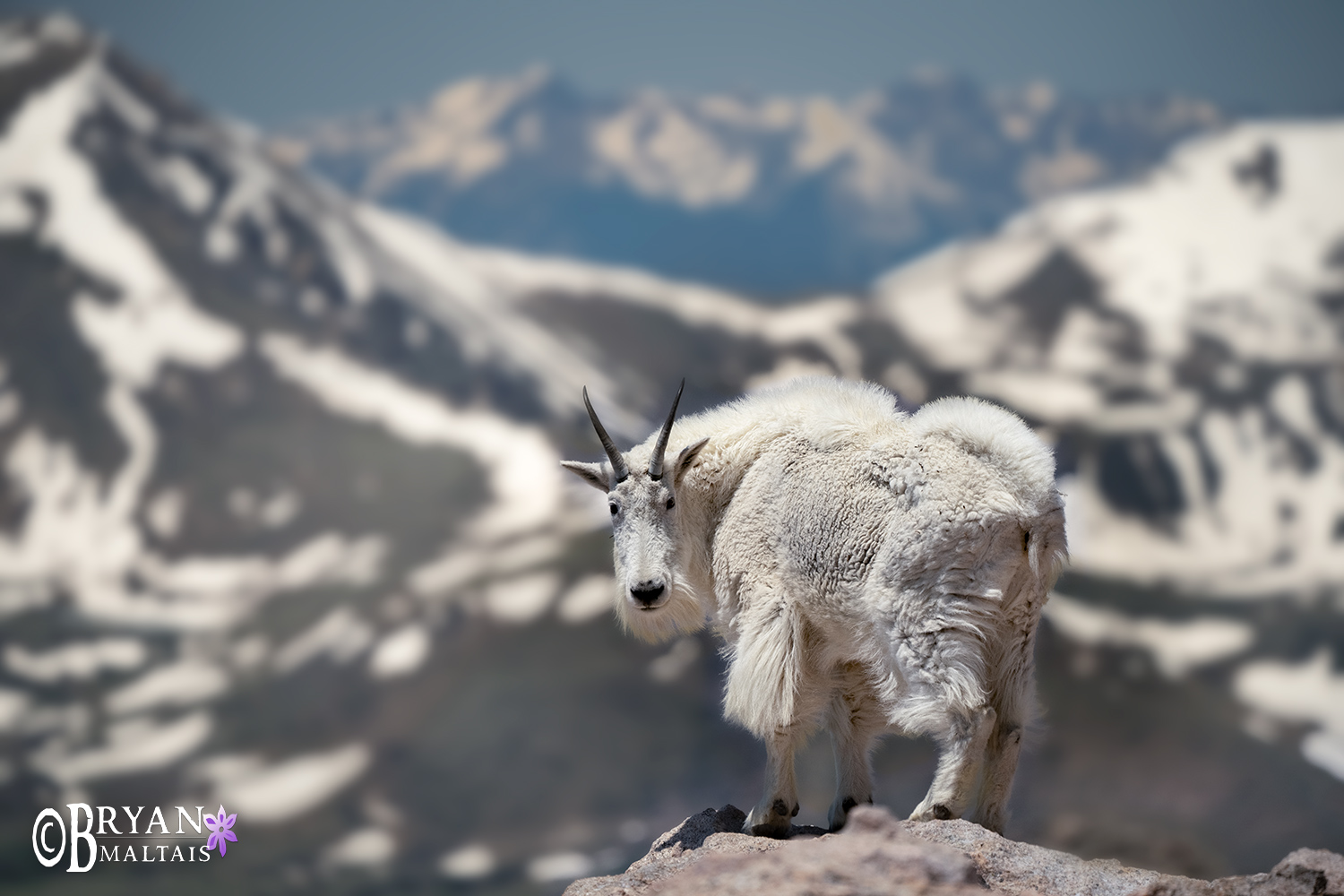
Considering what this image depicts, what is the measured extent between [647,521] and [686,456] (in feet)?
1.78

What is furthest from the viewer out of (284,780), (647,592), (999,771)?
(284,780)

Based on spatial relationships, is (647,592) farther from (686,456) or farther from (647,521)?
(686,456)

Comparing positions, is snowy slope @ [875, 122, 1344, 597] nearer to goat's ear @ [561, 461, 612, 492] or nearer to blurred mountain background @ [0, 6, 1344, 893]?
blurred mountain background @ [0, 6, 1344, 893]

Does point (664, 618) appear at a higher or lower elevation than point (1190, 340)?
lower

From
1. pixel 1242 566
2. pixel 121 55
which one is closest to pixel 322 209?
pixel 121 55

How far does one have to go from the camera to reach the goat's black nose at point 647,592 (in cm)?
743

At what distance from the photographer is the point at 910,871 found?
5004 millimetres

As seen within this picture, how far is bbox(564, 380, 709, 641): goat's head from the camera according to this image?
7.48 meters

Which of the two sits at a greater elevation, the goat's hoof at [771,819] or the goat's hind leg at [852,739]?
the goat's hind leg at [852,739]

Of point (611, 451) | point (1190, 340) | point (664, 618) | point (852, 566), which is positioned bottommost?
point (852, 566)

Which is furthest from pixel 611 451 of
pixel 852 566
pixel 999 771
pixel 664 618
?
pixel 999 771

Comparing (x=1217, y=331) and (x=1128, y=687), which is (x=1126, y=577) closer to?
(x=1128, y=687)

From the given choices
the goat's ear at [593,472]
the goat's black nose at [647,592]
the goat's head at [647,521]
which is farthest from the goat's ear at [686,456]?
the goat's black nose at [647,592]

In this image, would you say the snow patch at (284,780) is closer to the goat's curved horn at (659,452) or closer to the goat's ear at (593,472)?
the goat's ear at (593,472)
